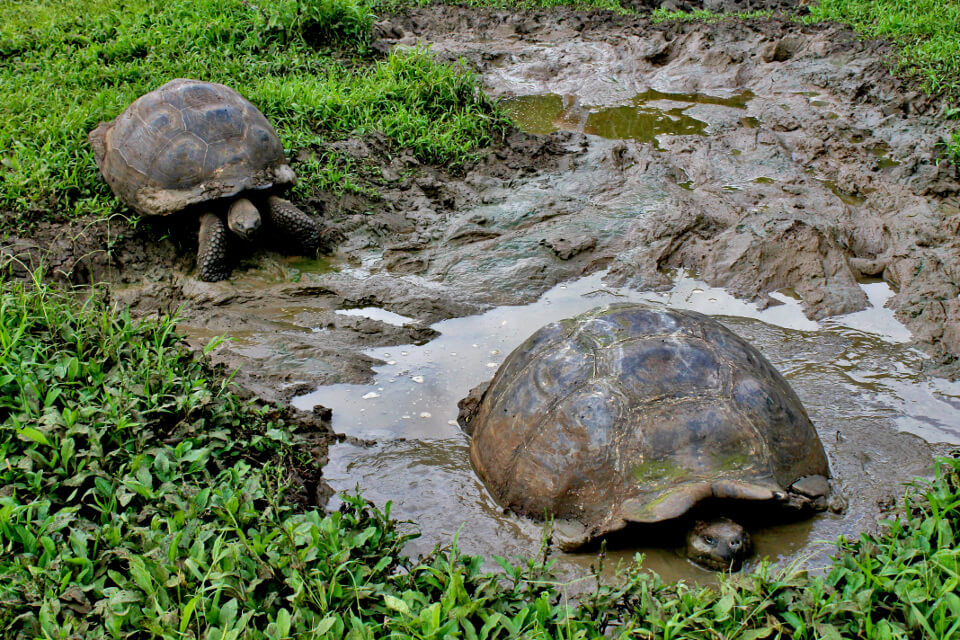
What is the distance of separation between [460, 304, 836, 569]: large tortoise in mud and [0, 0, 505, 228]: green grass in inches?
138

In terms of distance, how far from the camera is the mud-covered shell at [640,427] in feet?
9.27

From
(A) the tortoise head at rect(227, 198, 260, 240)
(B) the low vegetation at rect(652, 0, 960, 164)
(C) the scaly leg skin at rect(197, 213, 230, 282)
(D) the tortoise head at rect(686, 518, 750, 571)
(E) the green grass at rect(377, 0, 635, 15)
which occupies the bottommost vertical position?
(C) the scaly leg skin at rect(197, 213, 230, 282)

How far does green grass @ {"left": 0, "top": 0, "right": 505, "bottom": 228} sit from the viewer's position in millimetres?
5797

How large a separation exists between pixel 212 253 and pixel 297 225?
0.64 metres

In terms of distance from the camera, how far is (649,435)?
9.46 feet

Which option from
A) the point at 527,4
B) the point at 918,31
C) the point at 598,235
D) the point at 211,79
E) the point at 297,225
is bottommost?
the point at 297,225

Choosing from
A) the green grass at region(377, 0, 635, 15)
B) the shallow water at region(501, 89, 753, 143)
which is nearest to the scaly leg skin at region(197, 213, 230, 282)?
the shallow water at region(501, 89, 753, 143)

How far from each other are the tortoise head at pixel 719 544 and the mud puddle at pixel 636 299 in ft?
0.26

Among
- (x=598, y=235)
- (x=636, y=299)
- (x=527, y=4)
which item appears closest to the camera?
(x=636, y=299)

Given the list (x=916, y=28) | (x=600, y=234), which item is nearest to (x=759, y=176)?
(x=600, y=234)

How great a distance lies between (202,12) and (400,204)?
166 inches

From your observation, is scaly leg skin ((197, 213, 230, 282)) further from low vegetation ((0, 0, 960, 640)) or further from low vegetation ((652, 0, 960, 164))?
low vegetation ((652, 0, 960, 164))

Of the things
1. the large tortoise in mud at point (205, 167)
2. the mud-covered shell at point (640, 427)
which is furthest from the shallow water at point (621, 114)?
the mud-covered shell at point (640, 427)

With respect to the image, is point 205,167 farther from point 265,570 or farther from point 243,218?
point 265,570
